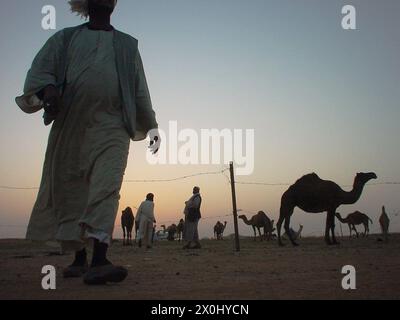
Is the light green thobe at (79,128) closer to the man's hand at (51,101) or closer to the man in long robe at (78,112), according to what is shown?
the man in long robe at (78,112)

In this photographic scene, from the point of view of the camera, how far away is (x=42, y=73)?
4863 millimetres

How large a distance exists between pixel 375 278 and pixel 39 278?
119 inches

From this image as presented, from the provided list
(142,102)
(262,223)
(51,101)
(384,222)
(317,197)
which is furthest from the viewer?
(262,223)

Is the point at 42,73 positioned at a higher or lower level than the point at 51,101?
higher

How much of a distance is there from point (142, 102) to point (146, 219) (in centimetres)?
1204

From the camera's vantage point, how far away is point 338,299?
10.7 feet

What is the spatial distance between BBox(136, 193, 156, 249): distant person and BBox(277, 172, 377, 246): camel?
401 cm

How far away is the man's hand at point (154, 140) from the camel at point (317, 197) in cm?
1005

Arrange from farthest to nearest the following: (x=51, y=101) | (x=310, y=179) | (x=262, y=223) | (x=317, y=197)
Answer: (x=262, y=223), (x=310, y=179), (x=317, y=197), (x=51, y=101)

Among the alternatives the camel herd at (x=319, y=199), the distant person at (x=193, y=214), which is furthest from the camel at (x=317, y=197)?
the distant person at (x=193, y=214)

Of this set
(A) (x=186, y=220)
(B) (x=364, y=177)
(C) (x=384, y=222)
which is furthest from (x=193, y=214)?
(C) (x=384, y=222)

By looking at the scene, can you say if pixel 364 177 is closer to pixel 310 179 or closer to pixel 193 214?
pixel 310 179

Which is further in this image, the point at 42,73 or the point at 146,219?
the point at 146,219

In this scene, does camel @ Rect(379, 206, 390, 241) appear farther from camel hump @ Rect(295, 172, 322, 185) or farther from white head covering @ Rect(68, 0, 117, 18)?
white head covering @ Rect(68, 0, 117, 18)
